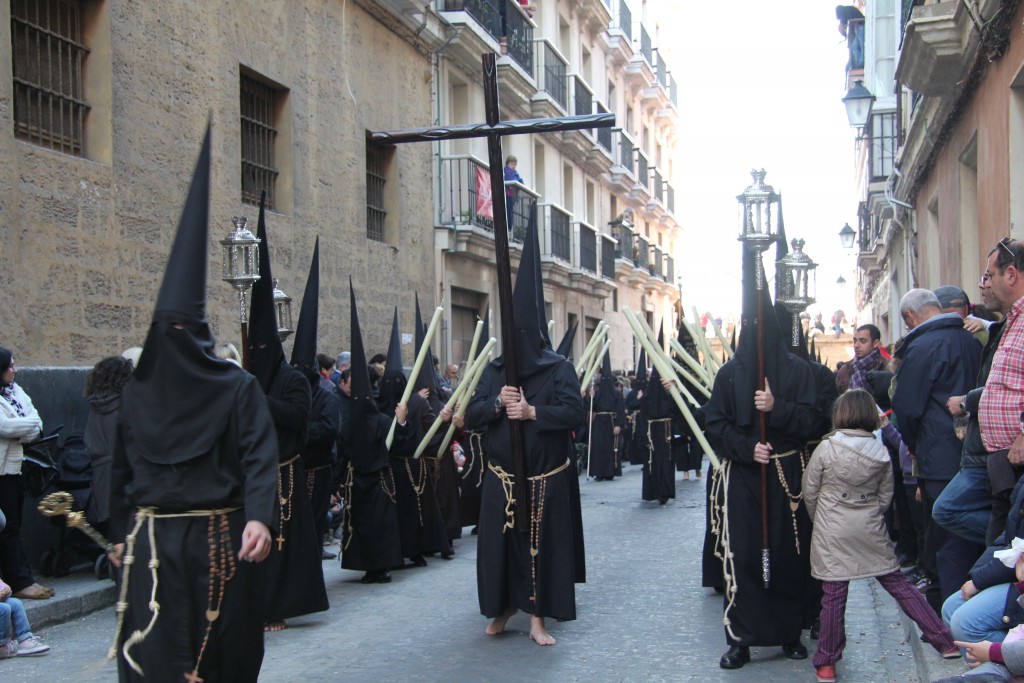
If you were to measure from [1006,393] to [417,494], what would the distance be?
19.4ft

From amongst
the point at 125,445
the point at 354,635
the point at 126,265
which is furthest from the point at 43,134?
the point at 125,445

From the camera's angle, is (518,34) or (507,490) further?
(518,34)

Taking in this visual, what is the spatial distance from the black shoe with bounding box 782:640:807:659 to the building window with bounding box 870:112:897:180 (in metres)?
16.0

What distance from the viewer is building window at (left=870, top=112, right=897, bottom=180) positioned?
68.8 feet

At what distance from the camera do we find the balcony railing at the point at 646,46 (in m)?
39.8

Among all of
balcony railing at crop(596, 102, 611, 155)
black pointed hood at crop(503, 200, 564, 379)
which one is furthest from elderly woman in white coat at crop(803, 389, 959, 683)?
balcony railing at crop(596, 102, 611, 155)

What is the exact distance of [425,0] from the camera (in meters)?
18.0

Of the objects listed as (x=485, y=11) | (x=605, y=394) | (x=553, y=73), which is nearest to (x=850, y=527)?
(x=605, y=394)

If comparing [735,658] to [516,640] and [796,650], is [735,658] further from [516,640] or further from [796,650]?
[516,640]

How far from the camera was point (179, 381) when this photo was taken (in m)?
4.27

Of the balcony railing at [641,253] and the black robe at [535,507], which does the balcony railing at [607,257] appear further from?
the black robe at [535,507]

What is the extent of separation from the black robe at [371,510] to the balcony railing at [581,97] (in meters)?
19.3

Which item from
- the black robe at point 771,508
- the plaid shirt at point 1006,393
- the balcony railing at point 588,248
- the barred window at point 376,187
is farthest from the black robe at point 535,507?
the balcony railing at point 588,248

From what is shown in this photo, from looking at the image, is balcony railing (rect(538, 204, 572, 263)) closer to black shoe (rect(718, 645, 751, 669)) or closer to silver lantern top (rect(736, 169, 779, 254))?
silver lantern top (rect(736, 169, 779, 254))
